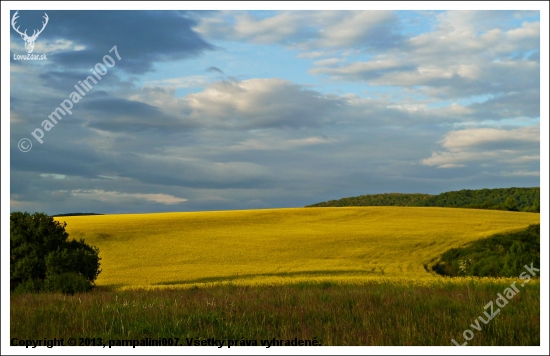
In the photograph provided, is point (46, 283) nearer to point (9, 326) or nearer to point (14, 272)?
point (14, 272)

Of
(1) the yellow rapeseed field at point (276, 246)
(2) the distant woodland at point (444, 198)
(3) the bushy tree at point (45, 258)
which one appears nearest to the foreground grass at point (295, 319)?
(3) the bushy tree at point (45, 258)

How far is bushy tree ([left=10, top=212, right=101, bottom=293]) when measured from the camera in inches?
487

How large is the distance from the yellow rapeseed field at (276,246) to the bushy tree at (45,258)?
112 inches

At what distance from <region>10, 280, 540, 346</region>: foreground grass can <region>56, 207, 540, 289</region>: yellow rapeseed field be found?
6.04 meters

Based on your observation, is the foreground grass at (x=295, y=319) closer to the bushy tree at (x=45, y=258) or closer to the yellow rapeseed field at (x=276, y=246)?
the bushy tree at (x=45, y=258)

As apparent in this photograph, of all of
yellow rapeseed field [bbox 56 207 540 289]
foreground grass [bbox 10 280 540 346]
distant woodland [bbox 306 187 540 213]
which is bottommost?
yellow rapeseed field [bbox 56 207 540 289]

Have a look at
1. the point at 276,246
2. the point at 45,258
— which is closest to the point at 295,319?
the point at 45,258

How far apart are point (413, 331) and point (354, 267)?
15.4m

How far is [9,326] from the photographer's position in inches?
268

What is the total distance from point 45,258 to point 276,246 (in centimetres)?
1539

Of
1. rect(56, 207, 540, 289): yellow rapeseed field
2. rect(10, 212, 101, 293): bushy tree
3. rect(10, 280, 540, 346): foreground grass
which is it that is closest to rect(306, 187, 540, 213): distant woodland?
rect(56, 207, 540, 289): yellow rapeseed field

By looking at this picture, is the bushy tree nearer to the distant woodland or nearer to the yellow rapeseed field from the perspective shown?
the yellow rapeseed field

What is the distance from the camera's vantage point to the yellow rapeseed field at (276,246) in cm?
1996

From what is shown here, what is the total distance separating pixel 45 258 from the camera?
13.0m
